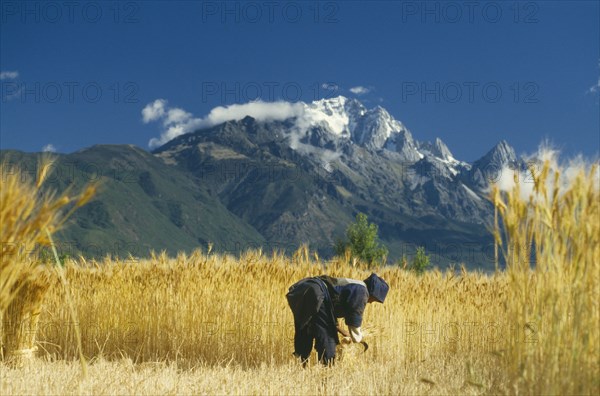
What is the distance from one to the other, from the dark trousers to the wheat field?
0.83ft

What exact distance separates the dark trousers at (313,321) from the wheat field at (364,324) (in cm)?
25

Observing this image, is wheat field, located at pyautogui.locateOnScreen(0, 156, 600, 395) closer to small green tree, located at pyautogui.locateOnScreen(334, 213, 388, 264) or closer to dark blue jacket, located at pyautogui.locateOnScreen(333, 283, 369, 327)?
dark blue jacket, located at pyautogui.locateOnScreen(333, 283, 369, 327)

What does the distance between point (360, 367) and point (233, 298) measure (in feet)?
7.40

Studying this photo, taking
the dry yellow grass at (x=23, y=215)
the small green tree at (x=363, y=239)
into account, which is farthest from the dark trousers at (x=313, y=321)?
the small green tree at (x=363, y=239)

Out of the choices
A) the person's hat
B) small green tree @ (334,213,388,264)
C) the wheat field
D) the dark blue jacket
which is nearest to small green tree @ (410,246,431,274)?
small green tree @ (334,213,388,264)

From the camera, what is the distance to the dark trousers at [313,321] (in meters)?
7.04

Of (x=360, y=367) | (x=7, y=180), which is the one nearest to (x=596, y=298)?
(x=360, y=367)

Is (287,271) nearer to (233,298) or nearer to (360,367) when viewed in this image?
(233,298)

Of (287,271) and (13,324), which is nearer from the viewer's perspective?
(13,324)

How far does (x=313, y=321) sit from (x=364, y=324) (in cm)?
197

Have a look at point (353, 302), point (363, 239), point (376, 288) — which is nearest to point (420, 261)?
point (363, 239)

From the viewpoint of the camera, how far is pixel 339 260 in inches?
430

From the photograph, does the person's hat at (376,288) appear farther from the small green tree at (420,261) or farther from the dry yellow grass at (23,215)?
the small green tree at (420,261)

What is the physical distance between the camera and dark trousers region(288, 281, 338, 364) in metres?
7.04
